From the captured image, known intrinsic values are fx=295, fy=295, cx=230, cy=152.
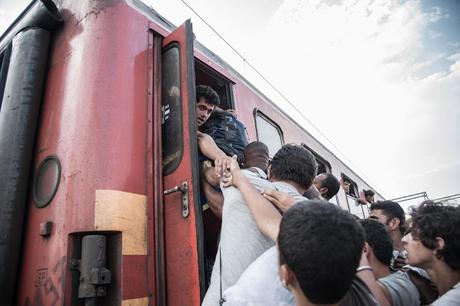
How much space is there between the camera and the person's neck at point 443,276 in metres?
1.60

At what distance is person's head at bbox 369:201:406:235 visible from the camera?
283 centimetres

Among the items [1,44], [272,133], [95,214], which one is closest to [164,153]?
[95,214]

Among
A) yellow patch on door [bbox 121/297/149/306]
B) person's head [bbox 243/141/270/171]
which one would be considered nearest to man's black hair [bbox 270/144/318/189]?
person's head [bbox 243/141/270/171]

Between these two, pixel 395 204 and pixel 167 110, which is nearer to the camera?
pixel 167 110

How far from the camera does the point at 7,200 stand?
1.62 metres

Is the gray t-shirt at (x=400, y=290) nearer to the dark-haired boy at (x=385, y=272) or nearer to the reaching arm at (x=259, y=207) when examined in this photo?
the dark-haired boy at (x=385, y=272)

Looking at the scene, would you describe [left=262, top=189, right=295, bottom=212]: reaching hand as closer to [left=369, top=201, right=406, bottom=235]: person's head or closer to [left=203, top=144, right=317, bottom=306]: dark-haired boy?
[left=203, top=144, right=317, bottom=306]: dark-haired boy

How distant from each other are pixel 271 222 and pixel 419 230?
44.9 inches

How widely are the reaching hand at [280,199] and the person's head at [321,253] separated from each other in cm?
48

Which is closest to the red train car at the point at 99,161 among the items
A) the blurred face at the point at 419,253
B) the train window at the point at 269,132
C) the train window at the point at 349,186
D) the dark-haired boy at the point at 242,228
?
the dark-haired boy at the point at 242,228

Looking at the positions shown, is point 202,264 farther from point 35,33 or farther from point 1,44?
point 1,44

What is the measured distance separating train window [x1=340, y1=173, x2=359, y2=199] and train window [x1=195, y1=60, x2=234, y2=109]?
3.89 metres

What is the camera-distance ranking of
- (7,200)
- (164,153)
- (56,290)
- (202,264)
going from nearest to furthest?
(56,290)
(202,264)
(7,200)
(164,153)

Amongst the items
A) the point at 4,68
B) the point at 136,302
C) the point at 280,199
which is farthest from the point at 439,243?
the point at 4,68
